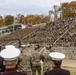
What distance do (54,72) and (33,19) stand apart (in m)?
86.0

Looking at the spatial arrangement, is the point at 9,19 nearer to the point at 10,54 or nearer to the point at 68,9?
the point at 68,9

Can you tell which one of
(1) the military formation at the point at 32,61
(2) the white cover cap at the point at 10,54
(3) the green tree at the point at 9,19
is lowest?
(3) the green tree at the point at 9,19

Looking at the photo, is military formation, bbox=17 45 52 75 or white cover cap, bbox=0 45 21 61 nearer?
white cover cap, bbox=0 45 21 61

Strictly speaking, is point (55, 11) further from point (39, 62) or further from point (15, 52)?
point (15, 52)

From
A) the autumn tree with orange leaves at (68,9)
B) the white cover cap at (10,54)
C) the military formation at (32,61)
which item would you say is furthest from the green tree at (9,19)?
the white cover cap at (10,54)

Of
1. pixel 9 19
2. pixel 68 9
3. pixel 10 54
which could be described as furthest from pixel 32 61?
pixel 9 19

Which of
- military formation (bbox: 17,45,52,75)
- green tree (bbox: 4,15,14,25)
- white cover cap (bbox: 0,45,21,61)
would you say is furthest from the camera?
green tree (bbox: 4,15,14,25)

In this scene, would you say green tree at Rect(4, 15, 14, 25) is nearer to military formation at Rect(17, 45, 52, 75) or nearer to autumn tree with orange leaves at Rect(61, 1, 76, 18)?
autumn tree with orange leaves at Rect(61, 1, 76, 18)

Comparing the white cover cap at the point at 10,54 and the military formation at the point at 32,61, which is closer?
the white cover cap at the point at 10,54

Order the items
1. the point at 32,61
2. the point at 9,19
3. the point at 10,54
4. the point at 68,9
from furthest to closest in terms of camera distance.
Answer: the point at 9,19, the point at 68,9, the point at 32,61, the point at 10,54

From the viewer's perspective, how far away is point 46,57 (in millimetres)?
10953

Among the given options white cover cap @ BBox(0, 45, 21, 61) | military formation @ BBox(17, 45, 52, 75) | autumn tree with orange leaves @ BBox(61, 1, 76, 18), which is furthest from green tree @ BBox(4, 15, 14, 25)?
white cover cap @ BBox(0, 45, 21, 61)

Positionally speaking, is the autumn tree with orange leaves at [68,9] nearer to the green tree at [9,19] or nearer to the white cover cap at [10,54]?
the green tree at [9,19]

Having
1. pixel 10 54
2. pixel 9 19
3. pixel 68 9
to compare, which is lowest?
pixel 9 19
